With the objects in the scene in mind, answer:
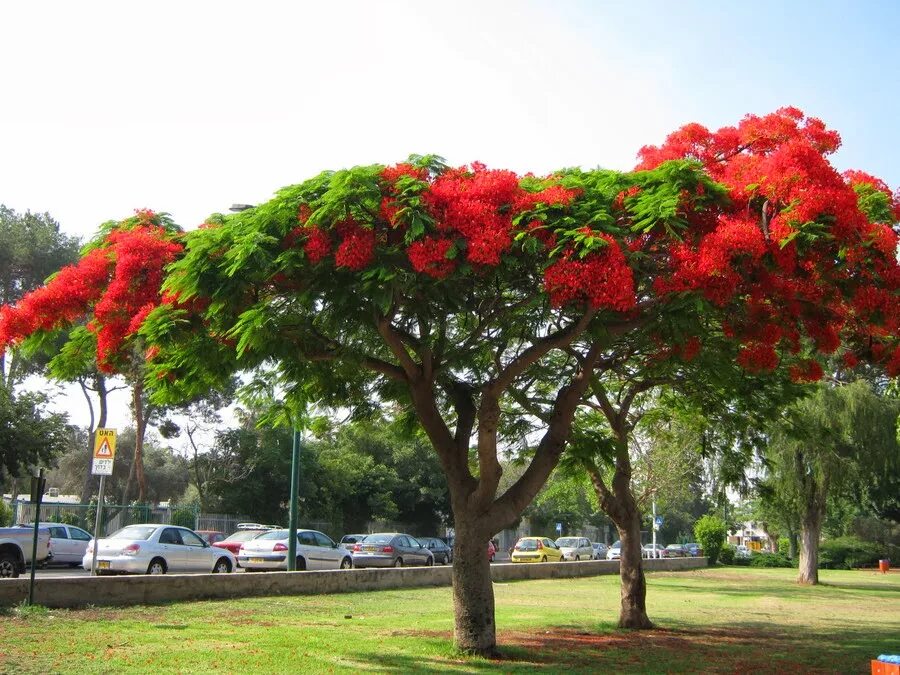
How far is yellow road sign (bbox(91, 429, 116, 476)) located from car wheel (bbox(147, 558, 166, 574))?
536 cm

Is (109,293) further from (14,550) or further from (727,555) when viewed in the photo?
(727,555)

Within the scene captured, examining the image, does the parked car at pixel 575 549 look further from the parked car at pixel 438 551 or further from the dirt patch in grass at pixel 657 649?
the dirt patch in grass at pixel 657 649

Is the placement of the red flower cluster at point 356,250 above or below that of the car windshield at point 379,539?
above

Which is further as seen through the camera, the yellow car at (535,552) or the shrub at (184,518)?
the yellow car at (535,552)

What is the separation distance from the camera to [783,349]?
1259cm

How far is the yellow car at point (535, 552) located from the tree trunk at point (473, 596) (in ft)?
106

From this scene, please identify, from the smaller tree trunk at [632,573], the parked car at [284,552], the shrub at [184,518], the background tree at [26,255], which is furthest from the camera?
the background tree at [26,255]

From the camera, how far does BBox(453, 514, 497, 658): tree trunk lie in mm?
11320

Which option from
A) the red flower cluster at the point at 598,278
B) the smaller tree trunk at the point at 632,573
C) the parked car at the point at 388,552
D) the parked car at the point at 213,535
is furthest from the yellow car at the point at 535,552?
the red flower cluster at the point at 598,278

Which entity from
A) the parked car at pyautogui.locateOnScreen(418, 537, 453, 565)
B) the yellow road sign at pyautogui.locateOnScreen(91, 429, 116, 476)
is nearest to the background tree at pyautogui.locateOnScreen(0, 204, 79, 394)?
the parked car at pyautogui.locateOnScreen(418, 537, 453, 565)

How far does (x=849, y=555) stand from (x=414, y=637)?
47149 mm

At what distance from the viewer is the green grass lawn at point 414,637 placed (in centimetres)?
1034

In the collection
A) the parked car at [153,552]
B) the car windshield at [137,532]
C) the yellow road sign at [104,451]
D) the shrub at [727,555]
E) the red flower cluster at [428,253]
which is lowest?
the shrub at [727,555]

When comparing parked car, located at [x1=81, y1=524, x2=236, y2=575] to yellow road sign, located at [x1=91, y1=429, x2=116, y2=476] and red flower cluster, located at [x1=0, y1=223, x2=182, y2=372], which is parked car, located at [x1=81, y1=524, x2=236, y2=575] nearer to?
yellow road sign, located at [x1=91, y1=429, x2=116, y2=476]
